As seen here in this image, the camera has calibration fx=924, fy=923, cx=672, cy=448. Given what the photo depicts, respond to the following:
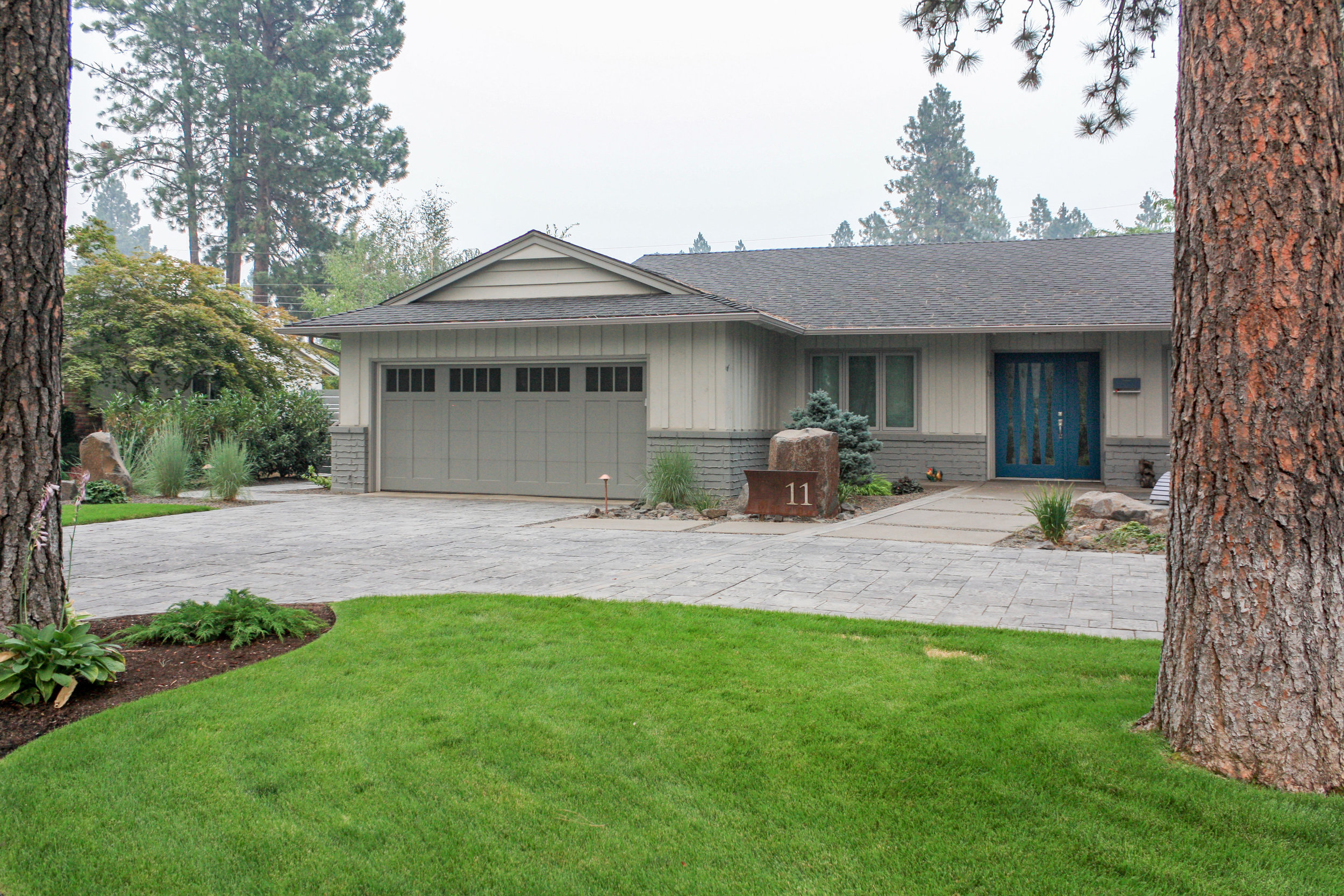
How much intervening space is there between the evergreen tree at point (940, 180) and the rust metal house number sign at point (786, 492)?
156ft

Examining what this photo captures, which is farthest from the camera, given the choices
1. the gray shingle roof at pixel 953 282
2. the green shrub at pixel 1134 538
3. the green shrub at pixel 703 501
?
the gray shingle roof at pixel 953 282

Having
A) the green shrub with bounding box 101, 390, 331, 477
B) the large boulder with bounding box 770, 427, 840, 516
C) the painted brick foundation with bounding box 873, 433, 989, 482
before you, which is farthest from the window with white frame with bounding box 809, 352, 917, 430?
the green shrub with bounding box 101, 390, 331, 477

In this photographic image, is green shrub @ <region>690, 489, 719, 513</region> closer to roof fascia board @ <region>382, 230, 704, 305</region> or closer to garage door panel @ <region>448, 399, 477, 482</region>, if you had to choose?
roof fascia board @ <region>382, 230, 704, 305</region>

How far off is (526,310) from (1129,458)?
895 cm

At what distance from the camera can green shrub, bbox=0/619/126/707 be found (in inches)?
143

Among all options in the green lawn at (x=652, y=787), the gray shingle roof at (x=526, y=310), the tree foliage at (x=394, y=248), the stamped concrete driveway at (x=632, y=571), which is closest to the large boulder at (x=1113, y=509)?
the stamped concrete driveway at (x=632, y=571)

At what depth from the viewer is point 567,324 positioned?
40.7 feet

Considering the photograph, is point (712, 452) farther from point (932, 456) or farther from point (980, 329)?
point (980, 329)

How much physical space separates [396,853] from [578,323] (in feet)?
33.5

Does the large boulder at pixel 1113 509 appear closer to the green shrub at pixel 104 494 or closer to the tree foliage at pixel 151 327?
the green shrub at pixel 104 494

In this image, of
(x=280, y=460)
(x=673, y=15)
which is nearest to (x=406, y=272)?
(x=673, y=15)

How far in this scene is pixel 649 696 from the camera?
12.2ft

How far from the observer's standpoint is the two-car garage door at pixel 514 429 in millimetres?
13008

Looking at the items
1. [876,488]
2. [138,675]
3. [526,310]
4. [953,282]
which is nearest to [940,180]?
[953,282]
